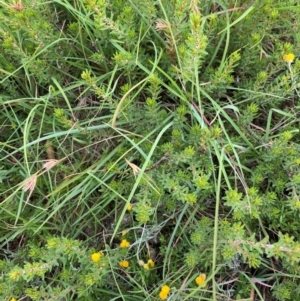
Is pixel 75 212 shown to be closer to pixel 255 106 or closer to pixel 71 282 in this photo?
pixel 71 282

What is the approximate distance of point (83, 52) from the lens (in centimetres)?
Result: 162

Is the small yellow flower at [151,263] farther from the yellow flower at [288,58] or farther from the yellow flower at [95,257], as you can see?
the yellow flower at [288,58]

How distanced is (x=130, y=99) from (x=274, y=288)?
27.9 inches

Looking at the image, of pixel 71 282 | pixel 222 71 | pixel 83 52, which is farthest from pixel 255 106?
pixel 71 282

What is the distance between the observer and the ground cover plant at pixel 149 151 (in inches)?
54.6

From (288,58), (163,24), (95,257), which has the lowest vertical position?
(95,257)

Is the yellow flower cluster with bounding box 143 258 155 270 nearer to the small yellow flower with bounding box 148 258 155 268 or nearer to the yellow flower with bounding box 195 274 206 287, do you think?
the small yellow flower with bounding box 148 258 155 268

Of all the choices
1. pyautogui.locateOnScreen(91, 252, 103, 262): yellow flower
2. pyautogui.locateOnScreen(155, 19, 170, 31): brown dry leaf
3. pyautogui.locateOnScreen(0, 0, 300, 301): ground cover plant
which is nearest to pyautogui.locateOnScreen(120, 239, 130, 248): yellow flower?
pyautogui.locateOnScreen(0, 0, 300, 301): ground cover plant

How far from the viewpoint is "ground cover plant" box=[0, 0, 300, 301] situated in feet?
4.55

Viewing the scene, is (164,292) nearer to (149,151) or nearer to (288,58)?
(149,151)

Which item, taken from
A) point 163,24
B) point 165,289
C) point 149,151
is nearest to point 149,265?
point 165,289

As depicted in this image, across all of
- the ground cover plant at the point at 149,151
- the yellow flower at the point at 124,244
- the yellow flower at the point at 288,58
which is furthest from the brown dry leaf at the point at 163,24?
the yellow flower at the point at 124,244

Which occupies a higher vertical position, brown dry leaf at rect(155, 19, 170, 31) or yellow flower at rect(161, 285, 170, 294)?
brown dry leaf at rect(155, 19, 170, 31)

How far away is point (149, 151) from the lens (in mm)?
1469
